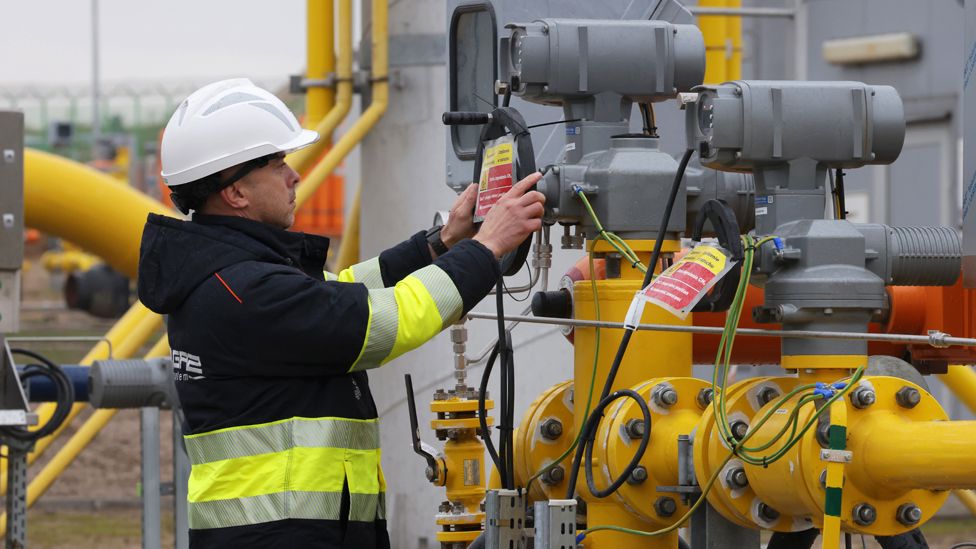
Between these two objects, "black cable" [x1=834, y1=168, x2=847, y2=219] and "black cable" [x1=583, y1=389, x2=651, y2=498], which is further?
"black cable" [x1=834, y1=168, x2=847, y2=219]

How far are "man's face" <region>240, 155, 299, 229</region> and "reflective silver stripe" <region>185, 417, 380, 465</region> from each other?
15.8 inches

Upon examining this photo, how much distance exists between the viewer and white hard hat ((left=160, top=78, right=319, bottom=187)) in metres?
2.97

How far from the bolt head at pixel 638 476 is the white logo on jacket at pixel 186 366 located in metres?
0.82

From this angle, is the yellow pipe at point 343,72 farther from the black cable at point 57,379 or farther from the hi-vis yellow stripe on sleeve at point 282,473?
the hi-vis yellow stripe on sleeve at point 282,473

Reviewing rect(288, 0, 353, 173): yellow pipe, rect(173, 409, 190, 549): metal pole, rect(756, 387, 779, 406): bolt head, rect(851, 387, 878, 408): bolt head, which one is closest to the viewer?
rect(851, 387, 878, 408): bolt head

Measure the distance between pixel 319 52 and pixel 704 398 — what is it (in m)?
3.82

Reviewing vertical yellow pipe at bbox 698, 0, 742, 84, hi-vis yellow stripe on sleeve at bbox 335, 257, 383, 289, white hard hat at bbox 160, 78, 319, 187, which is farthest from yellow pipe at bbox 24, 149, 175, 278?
white hard hat at bbox 160, 78, 319, 187

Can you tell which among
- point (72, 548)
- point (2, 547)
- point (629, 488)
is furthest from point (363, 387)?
point (72, 548)

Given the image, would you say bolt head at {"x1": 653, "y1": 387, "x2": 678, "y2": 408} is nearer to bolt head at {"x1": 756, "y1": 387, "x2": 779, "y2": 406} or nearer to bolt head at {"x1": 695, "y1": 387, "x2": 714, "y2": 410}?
bolt head at {"x1": 695, "y1": 387, "x2": 714, "y2": 410}

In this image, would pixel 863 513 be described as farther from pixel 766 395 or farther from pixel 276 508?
pixel 276 508

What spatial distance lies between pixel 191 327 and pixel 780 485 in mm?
1091

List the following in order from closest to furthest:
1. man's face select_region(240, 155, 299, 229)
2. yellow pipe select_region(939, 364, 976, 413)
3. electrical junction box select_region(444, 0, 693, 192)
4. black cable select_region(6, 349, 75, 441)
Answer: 1. man's face select_region(240, 155, 299, 229)
2. electrical junction box select_region(444, 0, 693, 192)
3. yellow pipe select_region(939, 364, 976, 413)
4. black cable select_region(6, 349, 75, 441)

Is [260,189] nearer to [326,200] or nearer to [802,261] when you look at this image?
[802,261]

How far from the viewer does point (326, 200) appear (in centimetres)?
1952
